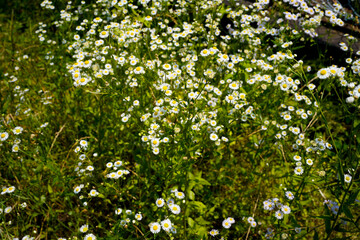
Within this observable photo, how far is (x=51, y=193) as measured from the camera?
7.57 ft

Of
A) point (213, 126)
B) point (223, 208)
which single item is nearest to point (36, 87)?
point (213, 126)

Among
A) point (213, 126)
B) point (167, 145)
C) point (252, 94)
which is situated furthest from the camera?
point (252, 94)

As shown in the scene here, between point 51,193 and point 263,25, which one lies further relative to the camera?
point 263,25

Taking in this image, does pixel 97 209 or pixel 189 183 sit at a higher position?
pixel 189 183

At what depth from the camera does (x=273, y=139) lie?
7.74ft

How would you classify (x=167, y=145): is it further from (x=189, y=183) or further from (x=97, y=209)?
(x=97, y=209)

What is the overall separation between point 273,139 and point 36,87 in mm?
2488

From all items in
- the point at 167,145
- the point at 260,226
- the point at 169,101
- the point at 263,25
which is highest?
the point at 263,25

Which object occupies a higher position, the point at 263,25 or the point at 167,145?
the point at 263,25

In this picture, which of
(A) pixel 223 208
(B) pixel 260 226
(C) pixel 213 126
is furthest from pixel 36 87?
Answer: (B) pixel 260 226

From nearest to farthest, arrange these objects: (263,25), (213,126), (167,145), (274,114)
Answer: (167,145) → (213,126) → (274,114) → (263,25)

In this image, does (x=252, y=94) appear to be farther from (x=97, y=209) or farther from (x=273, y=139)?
(x=97, y=209)

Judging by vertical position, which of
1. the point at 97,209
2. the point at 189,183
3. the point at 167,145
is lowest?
the point at 97,209

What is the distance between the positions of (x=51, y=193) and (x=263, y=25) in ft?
8.16
